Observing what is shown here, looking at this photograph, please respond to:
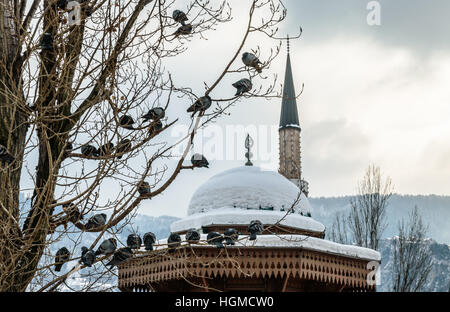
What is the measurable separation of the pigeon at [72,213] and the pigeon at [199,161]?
1.23 metres

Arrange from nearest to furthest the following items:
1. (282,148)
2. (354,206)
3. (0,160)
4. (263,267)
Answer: (0,160) → (263,267) → (354,206) → (282,148)

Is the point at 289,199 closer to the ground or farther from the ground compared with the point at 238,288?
farther from the ground

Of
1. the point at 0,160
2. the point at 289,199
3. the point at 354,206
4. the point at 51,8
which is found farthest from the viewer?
the point at 354,206


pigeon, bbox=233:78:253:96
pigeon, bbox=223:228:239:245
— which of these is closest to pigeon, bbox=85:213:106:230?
pigeon, bbox=223:228:239:245

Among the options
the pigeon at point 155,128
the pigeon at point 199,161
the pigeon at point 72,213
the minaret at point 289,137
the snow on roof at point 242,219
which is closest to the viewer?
the pigeon at point 72,213

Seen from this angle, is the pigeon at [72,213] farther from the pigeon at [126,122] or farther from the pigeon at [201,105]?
the pigeon at [201,105]

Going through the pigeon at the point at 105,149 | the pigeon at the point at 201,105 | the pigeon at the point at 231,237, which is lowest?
the pigeon at the point at 231,237

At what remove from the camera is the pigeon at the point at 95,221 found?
662cm

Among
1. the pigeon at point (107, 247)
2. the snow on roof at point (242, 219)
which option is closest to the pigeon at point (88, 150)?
the pigeon at point (107, 247)

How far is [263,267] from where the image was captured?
41.1ft

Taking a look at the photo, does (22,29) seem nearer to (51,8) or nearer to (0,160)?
(51,8)
